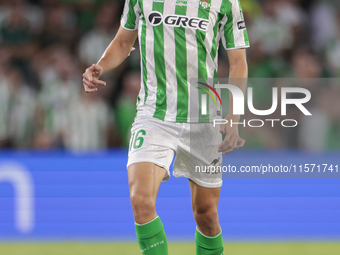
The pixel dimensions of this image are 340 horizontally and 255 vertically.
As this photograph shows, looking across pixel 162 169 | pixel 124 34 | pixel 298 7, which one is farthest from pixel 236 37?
pixel 298 7

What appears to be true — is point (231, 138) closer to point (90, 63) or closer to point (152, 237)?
point (152, 237)

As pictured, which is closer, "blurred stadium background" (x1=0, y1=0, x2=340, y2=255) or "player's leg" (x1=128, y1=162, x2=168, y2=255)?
"player's leg" (x1=128, y1=162, x2=168, y2=255)

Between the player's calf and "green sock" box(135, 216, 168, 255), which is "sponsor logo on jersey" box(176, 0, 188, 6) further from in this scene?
"green sock" box(135, 216, 168, 255)

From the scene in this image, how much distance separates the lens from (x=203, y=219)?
3.86m

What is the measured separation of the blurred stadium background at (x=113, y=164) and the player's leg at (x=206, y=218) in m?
1.36

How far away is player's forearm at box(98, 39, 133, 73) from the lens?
12.2 ft

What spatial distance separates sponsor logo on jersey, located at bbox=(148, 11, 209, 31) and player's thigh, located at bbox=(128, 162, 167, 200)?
93 cm

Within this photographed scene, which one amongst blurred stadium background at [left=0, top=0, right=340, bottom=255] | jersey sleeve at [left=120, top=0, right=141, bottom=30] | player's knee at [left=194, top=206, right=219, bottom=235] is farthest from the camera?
blurred stadium background at [left=0, top=0, right=340, bottom=255]

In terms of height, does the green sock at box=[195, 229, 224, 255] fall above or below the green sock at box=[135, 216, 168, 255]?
below

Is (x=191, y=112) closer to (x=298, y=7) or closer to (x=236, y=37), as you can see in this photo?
(x=236, y=37)

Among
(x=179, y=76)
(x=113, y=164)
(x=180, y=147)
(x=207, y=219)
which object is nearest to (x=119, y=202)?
(x=113, y=164)

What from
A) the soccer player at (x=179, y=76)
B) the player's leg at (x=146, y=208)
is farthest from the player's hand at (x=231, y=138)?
the player's leg at (x=146, y=208)

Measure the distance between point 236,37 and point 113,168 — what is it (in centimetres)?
281

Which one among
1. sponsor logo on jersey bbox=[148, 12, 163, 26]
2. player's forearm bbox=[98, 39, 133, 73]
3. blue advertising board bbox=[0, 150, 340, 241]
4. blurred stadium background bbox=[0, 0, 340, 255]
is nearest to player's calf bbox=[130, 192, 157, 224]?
player's forearm bbox=[98, 39, 133, 73]
